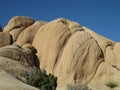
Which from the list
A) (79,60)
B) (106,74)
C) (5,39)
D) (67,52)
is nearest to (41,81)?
(79,60)

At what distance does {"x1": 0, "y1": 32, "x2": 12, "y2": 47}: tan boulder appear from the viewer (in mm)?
50803

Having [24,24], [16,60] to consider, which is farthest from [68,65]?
[24,24]

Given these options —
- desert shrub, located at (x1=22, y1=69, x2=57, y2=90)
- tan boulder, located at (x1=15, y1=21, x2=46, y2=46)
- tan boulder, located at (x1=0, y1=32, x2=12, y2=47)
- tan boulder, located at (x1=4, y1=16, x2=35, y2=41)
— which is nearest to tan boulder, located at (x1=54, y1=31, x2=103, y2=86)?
tan boulder, located at (x1=15, y1=21, x2=46, y2=46)

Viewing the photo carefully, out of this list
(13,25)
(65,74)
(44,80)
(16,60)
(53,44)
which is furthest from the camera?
(13,25)

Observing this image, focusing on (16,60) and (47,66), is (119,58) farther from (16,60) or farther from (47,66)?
(16,60)

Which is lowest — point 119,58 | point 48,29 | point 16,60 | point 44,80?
point 44,80

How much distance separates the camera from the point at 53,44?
50406mm

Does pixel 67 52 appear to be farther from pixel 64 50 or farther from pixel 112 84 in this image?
pixel 112 84

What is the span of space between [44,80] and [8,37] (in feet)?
58.7

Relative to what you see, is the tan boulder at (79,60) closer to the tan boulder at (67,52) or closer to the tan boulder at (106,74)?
the tan boulder at (67,52)

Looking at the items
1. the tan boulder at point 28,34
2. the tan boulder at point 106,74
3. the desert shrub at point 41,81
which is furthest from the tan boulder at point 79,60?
the desert shrub at point 41,81

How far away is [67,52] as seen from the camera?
48.9 m

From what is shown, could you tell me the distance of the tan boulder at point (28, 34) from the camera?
53062 millimetres

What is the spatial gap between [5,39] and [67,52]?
960 cm
